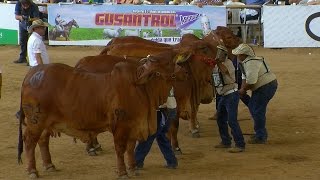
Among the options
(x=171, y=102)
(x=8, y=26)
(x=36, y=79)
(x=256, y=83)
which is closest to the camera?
(x=36, y=79)

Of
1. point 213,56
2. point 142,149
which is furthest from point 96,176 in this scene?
→ point 213,56

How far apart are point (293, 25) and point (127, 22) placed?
510 centimetres

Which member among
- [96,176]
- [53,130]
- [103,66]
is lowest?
[96,176]

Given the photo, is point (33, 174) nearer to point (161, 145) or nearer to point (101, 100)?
point (101, 100)

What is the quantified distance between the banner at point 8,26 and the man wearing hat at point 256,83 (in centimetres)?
1322

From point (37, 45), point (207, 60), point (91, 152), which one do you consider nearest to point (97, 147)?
point (91, 152)

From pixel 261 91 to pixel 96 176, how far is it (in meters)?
3.31

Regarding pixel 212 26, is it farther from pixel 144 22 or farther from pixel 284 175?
Result: pixel 284 175

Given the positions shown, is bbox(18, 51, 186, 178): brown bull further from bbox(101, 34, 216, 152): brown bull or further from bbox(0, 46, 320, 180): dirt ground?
bbox(101, 34, 216, 152): brown bull

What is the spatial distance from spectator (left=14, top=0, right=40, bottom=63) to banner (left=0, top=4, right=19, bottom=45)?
106 inches

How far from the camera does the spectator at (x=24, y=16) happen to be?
20248 millimetres

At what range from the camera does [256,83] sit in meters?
11.6

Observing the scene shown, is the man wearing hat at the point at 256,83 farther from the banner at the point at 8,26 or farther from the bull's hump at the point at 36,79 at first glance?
the banner at the point at 8,26

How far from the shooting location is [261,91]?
11672 millimetres
